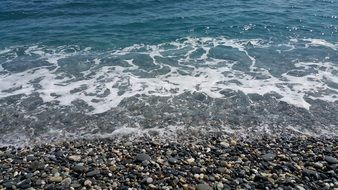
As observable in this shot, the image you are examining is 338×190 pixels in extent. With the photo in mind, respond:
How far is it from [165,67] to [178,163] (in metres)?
9.24

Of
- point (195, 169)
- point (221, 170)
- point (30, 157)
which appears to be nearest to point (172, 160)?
point (195, 169)

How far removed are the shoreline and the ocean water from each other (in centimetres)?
121

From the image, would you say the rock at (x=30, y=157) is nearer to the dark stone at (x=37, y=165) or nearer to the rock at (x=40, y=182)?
the dark stone at (x=37, y=165)

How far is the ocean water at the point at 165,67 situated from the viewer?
46.9 ft

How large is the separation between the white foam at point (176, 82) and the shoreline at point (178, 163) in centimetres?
345

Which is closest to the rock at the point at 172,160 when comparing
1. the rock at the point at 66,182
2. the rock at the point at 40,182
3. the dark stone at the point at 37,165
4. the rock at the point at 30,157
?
the rock at the point at 66,182

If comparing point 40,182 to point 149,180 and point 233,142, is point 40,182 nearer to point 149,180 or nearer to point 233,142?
point 149,180

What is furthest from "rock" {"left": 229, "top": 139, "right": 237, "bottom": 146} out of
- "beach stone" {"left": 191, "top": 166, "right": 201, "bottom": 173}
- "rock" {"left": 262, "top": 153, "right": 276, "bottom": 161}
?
"beach stone" {"left": 191, "top": 166, "right": 201, "bottom": 173}

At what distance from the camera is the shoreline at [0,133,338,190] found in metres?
10.0

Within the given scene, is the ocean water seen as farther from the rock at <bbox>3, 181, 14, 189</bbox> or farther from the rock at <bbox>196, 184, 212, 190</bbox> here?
the rock at <bbox>196, 184, 212, 190</bbox>

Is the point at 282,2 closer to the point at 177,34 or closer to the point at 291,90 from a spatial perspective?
the point at 177,34

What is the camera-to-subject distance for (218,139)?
495 inches

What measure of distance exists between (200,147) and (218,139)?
0.92m

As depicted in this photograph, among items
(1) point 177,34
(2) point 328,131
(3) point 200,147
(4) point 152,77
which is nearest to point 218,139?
(3) point 200,147
